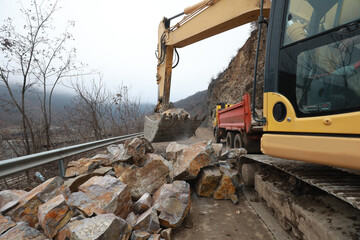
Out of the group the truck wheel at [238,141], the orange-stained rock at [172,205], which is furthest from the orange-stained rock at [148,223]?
the truck wheel at [238,141]

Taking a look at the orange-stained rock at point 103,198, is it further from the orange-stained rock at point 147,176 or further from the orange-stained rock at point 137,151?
the orange-stained rock at point 137,151

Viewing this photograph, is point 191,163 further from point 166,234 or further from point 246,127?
point 246,127

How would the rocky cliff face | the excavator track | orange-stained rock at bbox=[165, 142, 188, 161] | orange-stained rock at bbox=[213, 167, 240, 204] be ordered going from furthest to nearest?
the rocky cliff face, orange-stained rock at bbox=[165, 142, 188, 161], orange-stained rock at bbox=[213, 167, 240, 204], the excavator track

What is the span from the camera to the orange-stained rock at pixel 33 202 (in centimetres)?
190

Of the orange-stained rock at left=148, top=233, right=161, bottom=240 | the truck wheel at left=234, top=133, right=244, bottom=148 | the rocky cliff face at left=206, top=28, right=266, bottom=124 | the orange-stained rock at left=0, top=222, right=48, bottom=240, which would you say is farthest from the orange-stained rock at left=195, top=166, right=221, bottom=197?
the rocky cliff face at left=206, top=28, right=266, bottom=124

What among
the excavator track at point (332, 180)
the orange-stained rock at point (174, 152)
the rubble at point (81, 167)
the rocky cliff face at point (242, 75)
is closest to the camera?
the excavator track at point (332, 180)

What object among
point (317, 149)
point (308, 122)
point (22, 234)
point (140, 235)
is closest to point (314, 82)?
point (308, 122)

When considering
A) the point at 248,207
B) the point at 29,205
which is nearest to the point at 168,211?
the point at 248,207

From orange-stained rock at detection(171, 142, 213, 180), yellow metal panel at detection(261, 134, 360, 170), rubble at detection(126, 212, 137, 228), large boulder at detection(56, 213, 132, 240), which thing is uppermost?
yellow metal panel at detection(261, 134, 360, 170)

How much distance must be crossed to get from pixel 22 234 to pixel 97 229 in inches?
24.5

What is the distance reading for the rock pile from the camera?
1688mm

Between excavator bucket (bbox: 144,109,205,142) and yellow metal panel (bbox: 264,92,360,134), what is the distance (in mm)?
4698

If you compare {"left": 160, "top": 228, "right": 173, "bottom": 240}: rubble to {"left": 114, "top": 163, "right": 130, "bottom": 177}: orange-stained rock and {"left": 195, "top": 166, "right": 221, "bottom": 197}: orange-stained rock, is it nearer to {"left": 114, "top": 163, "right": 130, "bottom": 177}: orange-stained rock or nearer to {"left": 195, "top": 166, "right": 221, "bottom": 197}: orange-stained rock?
{"left": 195, "top": 166, "right": 221, "bottom": 197}: orange-stained rock

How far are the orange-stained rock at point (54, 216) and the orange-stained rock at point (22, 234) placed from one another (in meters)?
0.06
